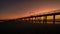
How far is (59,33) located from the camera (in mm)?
4840

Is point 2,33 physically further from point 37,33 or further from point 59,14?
point 59,14

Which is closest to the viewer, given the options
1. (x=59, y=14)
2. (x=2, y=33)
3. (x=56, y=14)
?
(x=2, y=33)

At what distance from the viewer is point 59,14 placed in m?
21.1

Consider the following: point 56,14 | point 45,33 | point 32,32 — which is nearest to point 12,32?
point 32,32

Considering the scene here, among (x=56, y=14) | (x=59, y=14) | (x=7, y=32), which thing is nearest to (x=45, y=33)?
(x=7, y=32)

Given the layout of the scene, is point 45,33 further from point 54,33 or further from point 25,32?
point 25,32

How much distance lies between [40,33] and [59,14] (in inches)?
660

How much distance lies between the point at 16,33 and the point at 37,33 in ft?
2.39

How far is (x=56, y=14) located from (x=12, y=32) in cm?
1543

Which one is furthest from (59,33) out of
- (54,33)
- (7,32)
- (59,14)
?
(59,14)

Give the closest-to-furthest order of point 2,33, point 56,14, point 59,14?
1. point 2,33
2. point 56,14
3. point 59,14

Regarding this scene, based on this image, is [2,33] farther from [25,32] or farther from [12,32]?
[25,32]

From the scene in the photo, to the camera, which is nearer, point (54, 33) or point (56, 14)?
point (54, 33)

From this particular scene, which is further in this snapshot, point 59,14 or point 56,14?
point 59,14
